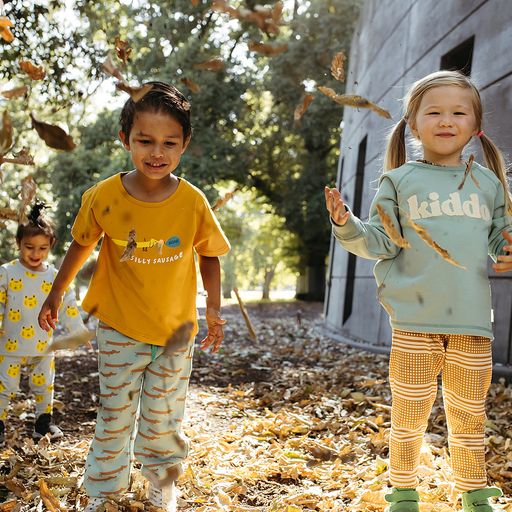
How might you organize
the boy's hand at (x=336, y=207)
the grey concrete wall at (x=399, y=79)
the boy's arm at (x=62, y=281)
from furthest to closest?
the grey concrete wall at (x=399, y=79) < the boy's arm at (x=62, y=281) < the boy's hand at (x=336, y=207)

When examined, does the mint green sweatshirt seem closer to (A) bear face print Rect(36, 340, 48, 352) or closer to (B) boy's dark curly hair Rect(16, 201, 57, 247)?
(B) boy's dark curly hair Rect(16, 201, 57, 247)

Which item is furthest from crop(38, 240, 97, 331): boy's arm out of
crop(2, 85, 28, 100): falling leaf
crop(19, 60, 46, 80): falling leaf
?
crop(19, 60, 46, 80): falling leaf

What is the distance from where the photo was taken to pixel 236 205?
28094 mm

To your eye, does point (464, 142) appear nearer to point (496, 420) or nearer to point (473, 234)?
point (473, 234)

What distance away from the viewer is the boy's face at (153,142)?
2.56m

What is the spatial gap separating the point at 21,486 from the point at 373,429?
2.19 metres

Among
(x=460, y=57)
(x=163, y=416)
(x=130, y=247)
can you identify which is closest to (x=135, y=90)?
(x=130, y=247)

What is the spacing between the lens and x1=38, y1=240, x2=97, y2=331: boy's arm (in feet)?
8.89

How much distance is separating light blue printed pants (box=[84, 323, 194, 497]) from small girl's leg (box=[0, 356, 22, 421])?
150cm

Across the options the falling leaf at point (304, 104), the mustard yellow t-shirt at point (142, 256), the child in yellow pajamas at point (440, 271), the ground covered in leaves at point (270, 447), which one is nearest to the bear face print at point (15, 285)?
the ground covered in leaves at point (270, 447)

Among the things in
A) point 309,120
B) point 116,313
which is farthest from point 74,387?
point 309,120

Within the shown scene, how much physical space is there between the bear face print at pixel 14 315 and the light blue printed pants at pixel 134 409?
5.25 feet

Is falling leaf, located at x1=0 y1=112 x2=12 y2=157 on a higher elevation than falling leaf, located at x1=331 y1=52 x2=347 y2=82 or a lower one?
lower

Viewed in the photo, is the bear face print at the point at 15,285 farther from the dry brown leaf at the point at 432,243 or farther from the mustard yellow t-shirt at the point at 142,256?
the dry brown leaf at the point at 432,243
